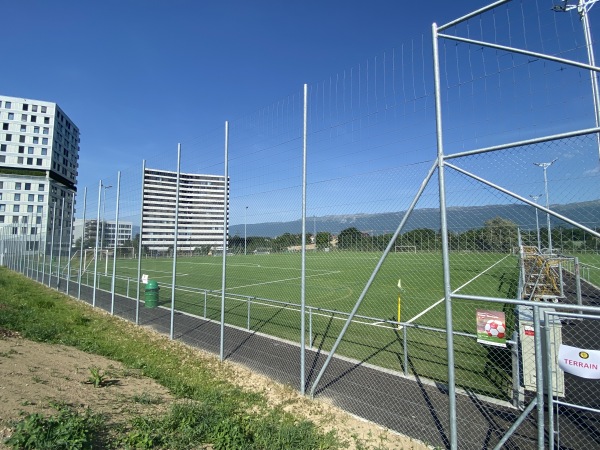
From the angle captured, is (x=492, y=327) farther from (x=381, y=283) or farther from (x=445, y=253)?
(x=381, y=283)

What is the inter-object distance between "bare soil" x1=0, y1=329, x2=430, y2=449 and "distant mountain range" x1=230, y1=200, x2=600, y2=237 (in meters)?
2.66

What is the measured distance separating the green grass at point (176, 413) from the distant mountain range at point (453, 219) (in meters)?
2.86

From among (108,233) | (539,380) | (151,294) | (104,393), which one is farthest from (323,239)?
(108,233)

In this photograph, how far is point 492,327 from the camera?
14.3ft

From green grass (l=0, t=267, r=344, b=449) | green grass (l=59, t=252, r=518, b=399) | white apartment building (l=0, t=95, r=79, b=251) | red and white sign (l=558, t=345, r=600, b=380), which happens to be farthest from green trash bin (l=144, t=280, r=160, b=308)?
white apartment building (l=0, t=95, r=79, b=251)

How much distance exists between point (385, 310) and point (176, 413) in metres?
10.1

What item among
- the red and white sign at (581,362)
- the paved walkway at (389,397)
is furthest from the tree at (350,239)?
the red and white sign at (581,362)

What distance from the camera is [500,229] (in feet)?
14.7

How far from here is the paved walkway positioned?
14.7 ft

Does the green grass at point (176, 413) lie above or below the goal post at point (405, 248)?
below

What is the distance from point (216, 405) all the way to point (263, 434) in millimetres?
1069

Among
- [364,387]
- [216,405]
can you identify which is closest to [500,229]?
[364,387]

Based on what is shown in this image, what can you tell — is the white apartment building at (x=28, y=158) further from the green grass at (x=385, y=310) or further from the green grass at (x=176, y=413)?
the green grass at (x=176, y=413)

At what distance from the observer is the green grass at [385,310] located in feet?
21.3
